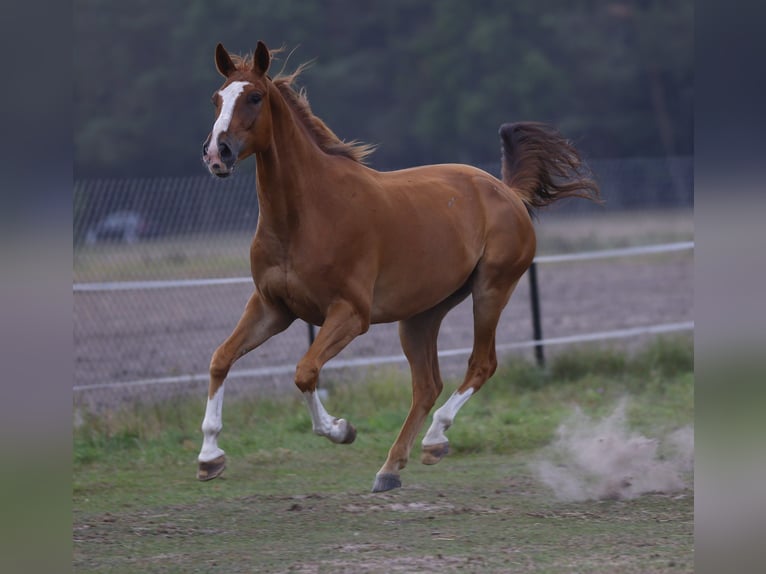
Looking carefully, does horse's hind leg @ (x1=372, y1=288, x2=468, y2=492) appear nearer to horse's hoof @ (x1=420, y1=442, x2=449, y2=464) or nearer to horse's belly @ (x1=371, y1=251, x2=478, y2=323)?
horse's hoof @ (x1=420, y1=442, x2=449, y2=464)

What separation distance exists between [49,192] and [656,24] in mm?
37436

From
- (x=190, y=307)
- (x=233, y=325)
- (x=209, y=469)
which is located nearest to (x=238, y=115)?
(x=209, y=469)

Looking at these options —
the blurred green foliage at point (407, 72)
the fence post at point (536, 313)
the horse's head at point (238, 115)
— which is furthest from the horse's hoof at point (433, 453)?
the blurred green foliage at point (407, 72)

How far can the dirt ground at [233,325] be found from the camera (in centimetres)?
1006

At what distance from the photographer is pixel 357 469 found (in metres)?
7.40

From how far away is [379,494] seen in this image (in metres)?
6.57

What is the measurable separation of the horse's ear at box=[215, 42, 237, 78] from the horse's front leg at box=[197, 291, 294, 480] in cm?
117

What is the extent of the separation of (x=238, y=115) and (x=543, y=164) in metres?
2.97

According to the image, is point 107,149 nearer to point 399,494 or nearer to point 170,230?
point 170,230

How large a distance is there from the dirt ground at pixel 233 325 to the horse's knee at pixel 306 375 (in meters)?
3.06

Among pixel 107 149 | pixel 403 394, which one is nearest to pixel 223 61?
pixel 403 394

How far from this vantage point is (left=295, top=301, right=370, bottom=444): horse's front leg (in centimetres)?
553

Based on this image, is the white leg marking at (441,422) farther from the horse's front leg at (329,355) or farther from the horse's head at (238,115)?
the horse's head at (238,115)

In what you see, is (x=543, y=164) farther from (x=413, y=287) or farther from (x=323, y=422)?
A: (x=323, y=422)
